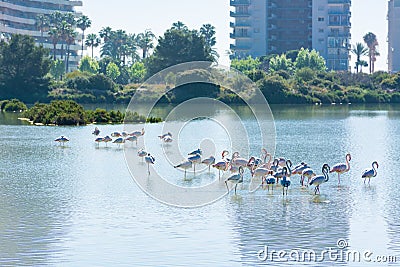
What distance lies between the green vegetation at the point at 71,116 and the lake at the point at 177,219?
24.4 meters

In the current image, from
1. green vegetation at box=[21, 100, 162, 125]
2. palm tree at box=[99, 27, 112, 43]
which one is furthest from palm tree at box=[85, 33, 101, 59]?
green vegetation at box=[21, 100, 162, 125]

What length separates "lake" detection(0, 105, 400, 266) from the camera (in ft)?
70.9

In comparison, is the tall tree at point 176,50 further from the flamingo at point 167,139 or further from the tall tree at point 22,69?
the flamingo at point 167,139

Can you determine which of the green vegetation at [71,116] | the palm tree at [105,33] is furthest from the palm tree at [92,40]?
the green vegetation at [71,116]

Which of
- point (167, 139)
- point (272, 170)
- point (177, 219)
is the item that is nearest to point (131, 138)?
point (167, 139)

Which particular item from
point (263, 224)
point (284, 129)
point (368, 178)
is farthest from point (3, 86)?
point (263, 224)

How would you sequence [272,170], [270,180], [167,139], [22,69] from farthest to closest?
1. [22,69]
2. [167,139]
3. [272,170]
4. [270,180]

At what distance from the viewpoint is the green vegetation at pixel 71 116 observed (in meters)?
68.4

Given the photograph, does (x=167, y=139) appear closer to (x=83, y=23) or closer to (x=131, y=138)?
(x=131, y=138)

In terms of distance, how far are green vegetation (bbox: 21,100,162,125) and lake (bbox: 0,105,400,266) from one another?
80.1 ft

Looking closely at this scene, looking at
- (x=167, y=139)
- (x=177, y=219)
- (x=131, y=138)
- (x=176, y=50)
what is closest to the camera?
(x=177, y=219)

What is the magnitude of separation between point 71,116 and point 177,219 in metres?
43.5

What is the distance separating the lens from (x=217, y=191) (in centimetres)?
3166

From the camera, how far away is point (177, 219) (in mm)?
26219
